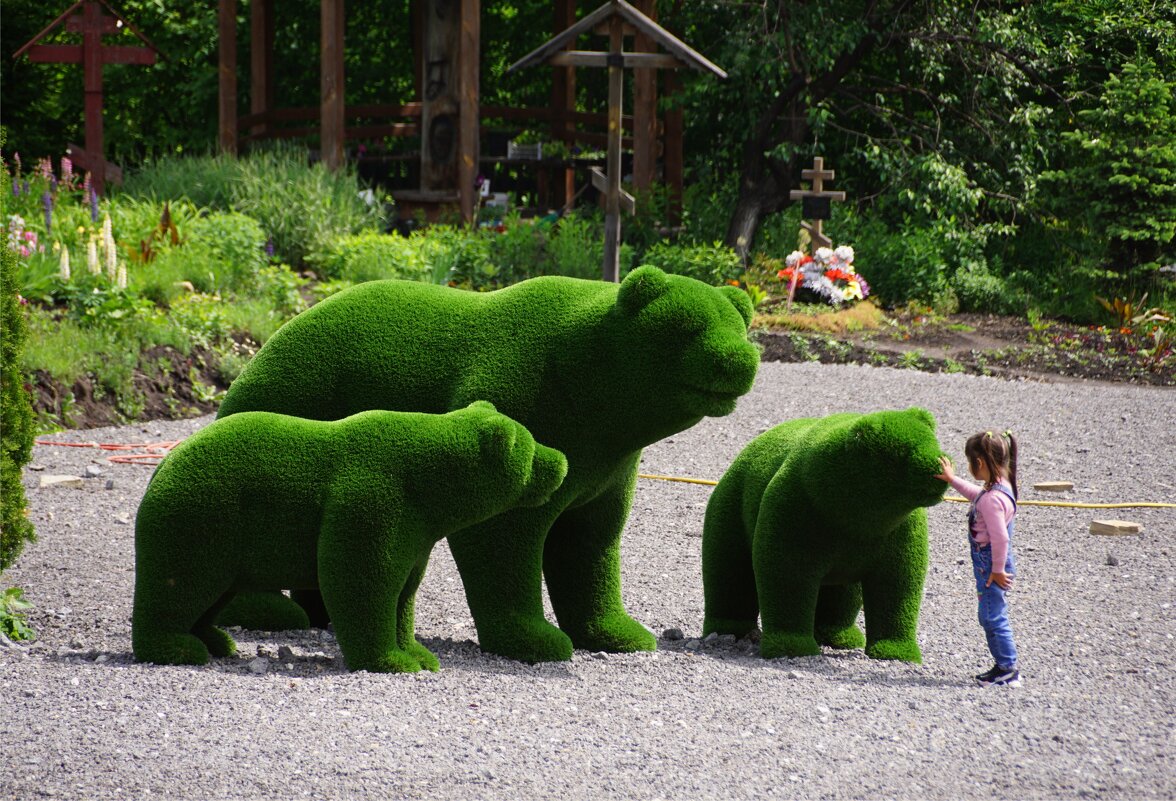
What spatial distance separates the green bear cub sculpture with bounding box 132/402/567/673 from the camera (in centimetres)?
389

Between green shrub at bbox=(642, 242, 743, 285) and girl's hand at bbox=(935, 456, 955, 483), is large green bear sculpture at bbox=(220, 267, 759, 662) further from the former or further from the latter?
green shrub at bbox=(642, 242, 743, 285)

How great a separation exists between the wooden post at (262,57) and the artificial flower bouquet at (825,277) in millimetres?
7343

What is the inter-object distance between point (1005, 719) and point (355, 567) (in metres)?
1.94

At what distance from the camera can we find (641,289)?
4148 millimetres

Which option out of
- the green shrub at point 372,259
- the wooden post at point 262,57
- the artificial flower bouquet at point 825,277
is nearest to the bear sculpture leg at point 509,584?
the green shrub at point 372,259

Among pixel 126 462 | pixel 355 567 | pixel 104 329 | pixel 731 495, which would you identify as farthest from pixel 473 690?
pixel 104 329

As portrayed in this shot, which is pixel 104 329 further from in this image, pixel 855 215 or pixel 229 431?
pixel 855 215

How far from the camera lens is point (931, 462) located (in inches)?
165

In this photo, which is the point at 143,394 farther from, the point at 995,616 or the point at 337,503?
the point at 995,616

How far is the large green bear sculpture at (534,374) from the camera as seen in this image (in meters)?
4.16

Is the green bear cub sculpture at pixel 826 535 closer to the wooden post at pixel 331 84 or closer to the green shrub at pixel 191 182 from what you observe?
the green shrub at pixel 191 182

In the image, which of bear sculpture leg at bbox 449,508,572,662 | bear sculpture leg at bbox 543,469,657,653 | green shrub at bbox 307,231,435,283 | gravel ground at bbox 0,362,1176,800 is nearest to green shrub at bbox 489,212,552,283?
green shrub at bbox 307,231,435,283

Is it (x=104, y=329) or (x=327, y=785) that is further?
(x=104, y=329)

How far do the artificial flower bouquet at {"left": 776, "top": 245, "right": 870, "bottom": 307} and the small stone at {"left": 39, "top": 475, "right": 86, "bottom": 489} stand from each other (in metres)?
8.39
